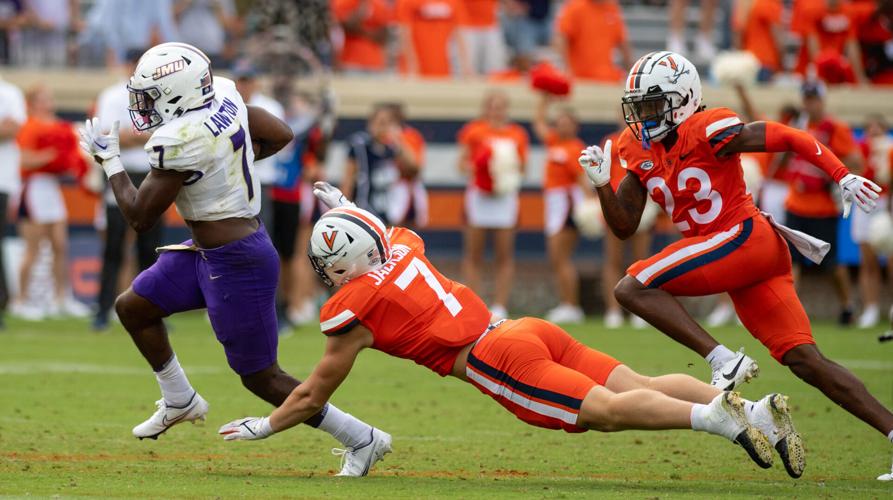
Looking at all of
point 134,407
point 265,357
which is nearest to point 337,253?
point 265,357

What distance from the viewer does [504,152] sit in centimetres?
1509

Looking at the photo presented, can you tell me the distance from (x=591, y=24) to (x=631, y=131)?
32.1ft

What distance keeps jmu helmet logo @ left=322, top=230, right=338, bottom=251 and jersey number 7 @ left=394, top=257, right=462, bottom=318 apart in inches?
13.2

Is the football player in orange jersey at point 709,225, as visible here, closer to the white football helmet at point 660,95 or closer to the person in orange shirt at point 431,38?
the white football helmet at point 660,95

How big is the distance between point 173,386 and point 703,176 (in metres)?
2.86

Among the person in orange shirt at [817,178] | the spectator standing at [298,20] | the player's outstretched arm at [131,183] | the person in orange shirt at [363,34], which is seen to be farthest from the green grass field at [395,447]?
the person in orange shirt at [363,34]

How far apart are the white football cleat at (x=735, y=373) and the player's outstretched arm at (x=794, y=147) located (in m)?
0.85

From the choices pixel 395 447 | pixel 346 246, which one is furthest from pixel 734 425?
pixel 395 447

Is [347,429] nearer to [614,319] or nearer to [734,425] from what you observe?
[734,425]

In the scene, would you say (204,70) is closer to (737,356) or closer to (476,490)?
(476,490)

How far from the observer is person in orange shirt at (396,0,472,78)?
16984 mm

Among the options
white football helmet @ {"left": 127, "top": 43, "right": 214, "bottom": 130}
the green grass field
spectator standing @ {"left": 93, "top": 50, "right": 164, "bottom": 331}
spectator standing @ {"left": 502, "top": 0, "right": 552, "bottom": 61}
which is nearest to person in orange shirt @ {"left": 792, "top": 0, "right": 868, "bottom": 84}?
spectator standing @ {"left": 502, "top": 0, "right": 552, "bottom": 61}

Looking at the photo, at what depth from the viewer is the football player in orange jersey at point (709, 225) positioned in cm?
685

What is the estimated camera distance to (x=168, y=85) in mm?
6715
